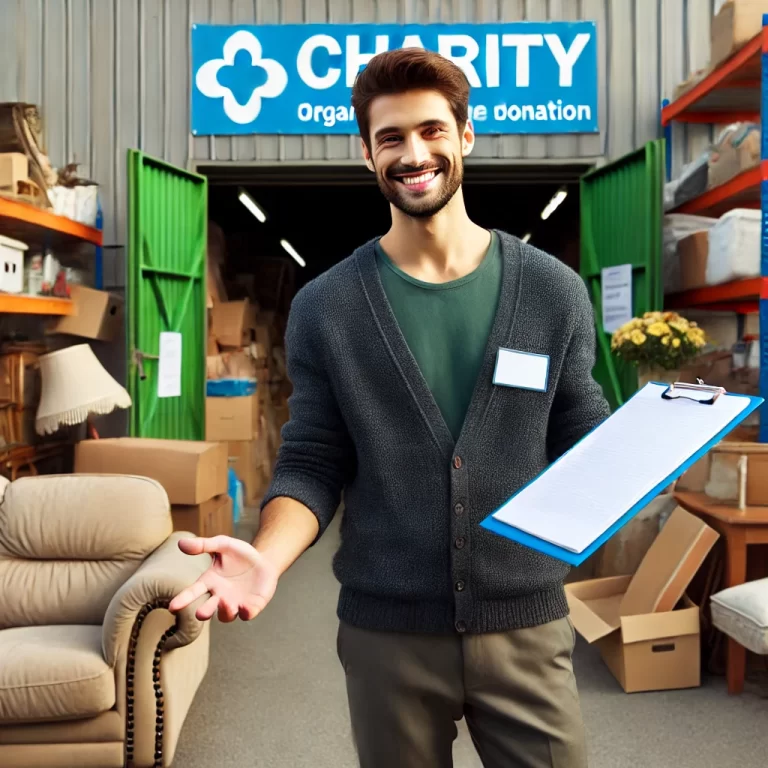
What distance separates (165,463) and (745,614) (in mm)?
2950

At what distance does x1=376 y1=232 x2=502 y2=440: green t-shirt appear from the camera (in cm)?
132

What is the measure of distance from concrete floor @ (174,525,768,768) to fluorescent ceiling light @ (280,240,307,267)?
7.89m

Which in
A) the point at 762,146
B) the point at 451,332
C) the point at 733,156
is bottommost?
the point at 451,332

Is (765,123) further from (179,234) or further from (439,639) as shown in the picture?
(179,234)

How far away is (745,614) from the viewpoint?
317cm

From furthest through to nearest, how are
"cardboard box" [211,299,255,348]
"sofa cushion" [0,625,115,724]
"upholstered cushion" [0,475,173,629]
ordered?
1. "cardboard box" [211,299,255,348]
2. "upholstered cushion" [0,475,173,629]
3. "sofa cushion" [0,625,115,724]

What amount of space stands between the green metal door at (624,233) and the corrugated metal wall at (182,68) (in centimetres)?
35

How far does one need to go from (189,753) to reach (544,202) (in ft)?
23.7

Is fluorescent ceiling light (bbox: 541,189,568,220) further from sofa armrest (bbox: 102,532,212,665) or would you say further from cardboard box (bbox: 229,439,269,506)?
sofa armrest (bbox: 102,532,212,665)

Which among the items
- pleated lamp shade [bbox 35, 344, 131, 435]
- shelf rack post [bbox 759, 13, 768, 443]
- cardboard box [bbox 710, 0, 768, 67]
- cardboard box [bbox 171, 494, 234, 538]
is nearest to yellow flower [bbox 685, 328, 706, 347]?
shelf rack post [bbox 759, 13, 768, 443]

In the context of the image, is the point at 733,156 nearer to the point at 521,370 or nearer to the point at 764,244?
the point at 764,244

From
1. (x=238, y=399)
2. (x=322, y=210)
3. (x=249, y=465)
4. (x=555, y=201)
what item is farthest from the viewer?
(x=322, y=210)

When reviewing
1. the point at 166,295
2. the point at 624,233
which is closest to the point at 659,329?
the point at 624,233

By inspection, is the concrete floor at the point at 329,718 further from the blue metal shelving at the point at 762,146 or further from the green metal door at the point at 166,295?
the green metal door at the point at 166,295
